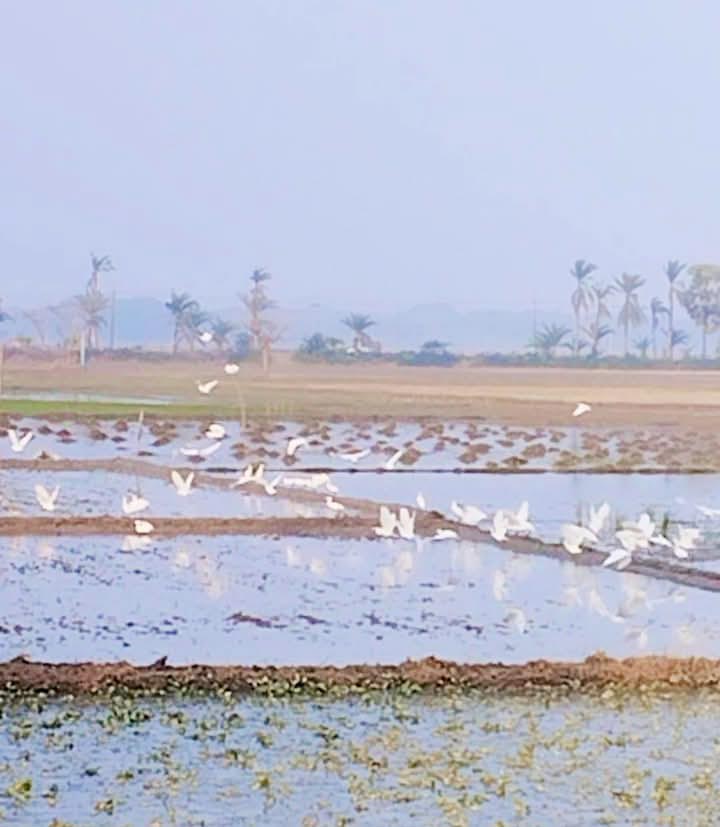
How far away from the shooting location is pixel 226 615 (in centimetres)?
1498

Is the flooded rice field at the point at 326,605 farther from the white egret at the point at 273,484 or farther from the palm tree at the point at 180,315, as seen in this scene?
the palm tree at the point at 180,315

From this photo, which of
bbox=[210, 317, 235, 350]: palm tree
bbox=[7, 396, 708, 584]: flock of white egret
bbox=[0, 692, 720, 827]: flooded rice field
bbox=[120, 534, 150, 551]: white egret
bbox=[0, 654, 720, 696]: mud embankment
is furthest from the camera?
bbox=[210, 317, 235, 350]: palm tree

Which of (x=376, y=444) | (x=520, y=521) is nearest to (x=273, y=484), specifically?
(x=520, y=521)

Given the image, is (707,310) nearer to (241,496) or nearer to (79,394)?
(79,394)

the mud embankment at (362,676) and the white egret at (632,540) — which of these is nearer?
the mud embankment at (362,676)

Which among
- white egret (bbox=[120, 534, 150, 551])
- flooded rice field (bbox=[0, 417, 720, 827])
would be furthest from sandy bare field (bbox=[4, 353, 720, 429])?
white egret (bbox=[120, 534, 150, 551])

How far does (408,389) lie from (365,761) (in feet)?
200

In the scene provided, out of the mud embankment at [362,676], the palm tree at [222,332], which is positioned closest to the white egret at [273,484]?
the mud embankment at [362,676]

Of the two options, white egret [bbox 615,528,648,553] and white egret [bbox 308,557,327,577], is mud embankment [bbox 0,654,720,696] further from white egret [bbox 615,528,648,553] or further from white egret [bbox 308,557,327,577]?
white egret [bbox 308,557,327,577]

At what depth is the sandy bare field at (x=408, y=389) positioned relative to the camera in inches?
2104

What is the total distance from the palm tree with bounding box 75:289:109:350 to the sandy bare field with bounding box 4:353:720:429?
725 cm

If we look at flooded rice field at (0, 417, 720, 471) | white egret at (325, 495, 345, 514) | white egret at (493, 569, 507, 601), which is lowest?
flooded rice field at (0, 417, 720, 471)

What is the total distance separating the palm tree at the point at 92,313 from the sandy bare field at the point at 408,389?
23.8 feet

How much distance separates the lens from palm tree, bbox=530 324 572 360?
9262 centimetres
